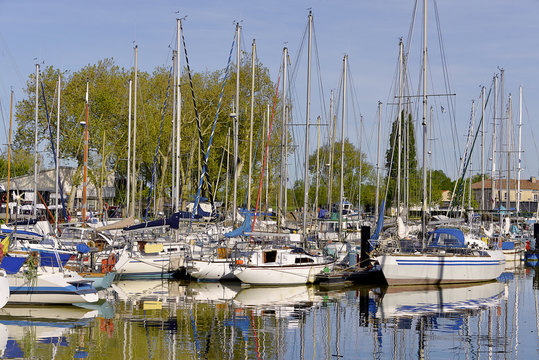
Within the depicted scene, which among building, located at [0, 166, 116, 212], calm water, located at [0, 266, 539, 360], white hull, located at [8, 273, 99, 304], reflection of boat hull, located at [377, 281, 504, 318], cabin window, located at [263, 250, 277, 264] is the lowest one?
reflection of boat hull, located at [377, 281, 504, 318]

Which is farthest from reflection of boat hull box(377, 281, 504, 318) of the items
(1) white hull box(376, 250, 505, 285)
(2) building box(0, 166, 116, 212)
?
(2) building box(0, 166, 116, 212)

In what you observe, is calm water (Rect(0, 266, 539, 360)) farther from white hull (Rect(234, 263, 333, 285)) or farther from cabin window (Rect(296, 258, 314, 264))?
cabin window (Rect(296, 258, 314, 264))

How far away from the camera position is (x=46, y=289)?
2670 centimetres

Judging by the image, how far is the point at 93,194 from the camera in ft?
287

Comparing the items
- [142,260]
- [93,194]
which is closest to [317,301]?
[142,260]

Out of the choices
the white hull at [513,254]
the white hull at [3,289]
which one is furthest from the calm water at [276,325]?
the white hull at [513,254]

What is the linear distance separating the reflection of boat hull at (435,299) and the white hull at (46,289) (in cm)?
1145

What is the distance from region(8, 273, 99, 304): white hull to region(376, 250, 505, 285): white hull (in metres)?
16.0

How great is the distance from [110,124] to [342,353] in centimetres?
5008

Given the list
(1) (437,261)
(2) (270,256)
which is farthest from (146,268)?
(1) (437,261)

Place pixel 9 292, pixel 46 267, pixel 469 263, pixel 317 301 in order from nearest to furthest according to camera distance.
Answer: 1. pixel 9 292
2. pixel 46 267
3. pixel 317 301
4. pixel 469 263

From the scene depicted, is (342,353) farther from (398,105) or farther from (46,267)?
(398,105)

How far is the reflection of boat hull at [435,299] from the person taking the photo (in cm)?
2950

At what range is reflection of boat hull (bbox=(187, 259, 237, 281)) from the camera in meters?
37.6
